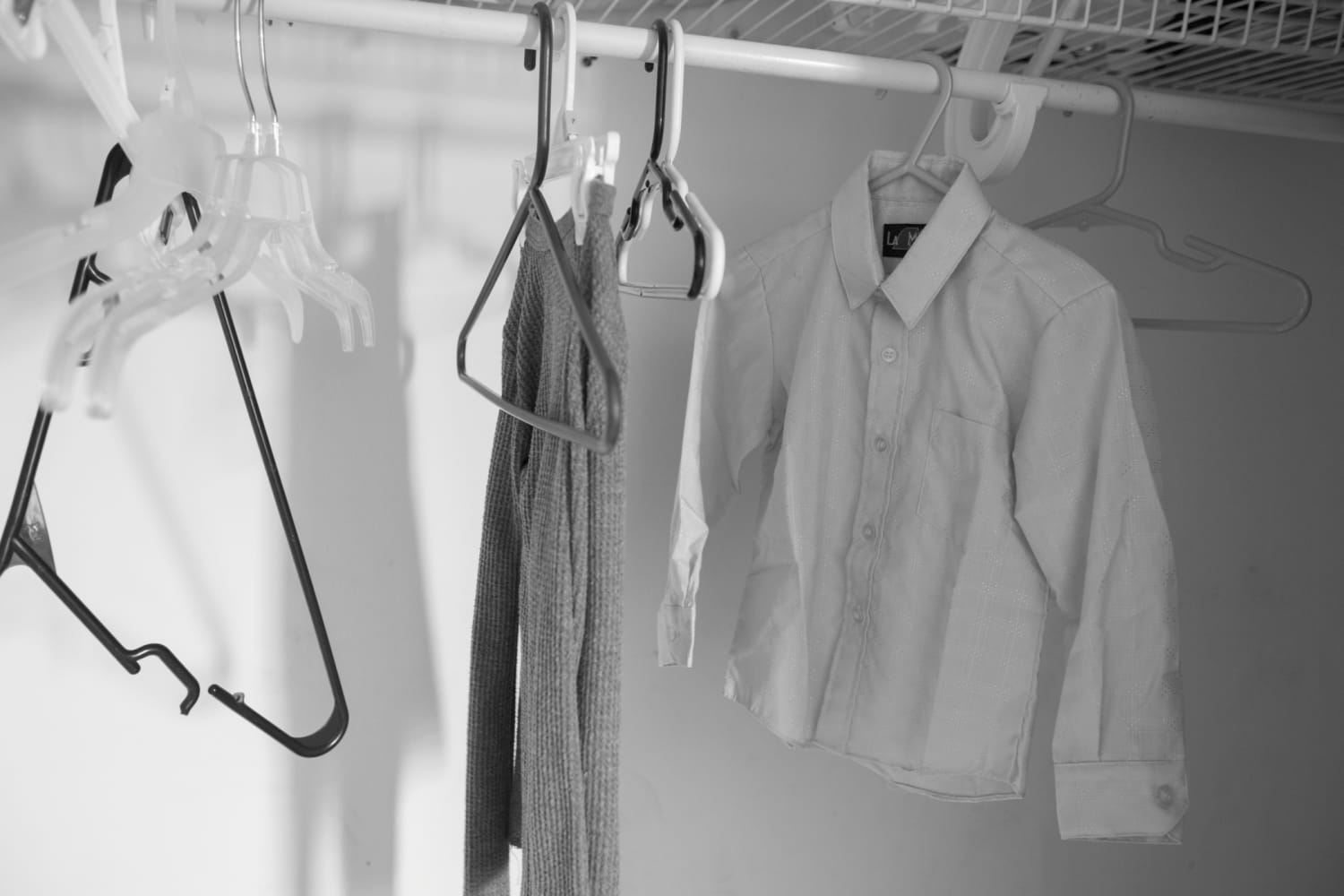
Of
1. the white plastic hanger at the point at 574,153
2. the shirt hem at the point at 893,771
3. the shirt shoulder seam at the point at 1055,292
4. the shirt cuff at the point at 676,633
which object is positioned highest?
the white plastic hanger at the point at 574,153

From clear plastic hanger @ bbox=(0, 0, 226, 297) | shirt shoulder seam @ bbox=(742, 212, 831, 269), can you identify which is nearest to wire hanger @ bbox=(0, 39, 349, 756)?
clear plastic hanger @ bbox=(0, 0, 226, 297)

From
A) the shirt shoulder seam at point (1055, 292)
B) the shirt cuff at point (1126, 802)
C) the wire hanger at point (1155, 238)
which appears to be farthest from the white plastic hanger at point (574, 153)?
the shirt cuff at point (1126, 802)

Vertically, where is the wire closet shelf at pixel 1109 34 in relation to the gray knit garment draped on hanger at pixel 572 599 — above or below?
above

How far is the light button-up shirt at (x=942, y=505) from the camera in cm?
88

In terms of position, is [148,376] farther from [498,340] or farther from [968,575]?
[968,575]

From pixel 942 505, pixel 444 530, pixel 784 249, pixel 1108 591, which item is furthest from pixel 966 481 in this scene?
pixel 444 530

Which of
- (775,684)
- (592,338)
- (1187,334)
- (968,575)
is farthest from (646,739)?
(1187,334)

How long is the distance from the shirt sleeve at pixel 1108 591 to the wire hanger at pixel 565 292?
1.43ft

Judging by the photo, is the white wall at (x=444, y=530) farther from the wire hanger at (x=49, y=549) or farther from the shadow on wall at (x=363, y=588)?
the wire hanger at (x=49, y=549)

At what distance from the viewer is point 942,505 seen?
957 millimetres

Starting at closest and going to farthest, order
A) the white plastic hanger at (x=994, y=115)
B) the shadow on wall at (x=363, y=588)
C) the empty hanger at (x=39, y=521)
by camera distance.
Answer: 1. the empty hanger at (x=39, y=521)
2. the white plastic hanger at (x=994, y=115)
3. the shadow on wall at (x=363, y=588)

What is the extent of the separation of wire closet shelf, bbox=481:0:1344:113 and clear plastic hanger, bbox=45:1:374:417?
298 millimetres

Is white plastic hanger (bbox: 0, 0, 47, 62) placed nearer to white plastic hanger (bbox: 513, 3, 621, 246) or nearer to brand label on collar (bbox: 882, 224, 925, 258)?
white plastic hanger (bbox: 513, 3, 621, 246)

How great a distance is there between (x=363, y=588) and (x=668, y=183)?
1.90ft
